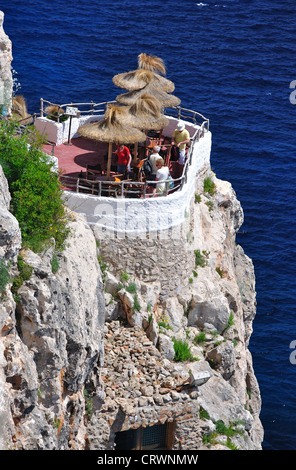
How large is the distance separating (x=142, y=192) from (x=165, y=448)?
10.2 m

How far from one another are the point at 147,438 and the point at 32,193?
11190 millimetres

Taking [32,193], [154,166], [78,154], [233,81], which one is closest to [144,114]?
[154,166]

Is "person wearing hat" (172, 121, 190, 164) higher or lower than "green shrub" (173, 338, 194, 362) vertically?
higher

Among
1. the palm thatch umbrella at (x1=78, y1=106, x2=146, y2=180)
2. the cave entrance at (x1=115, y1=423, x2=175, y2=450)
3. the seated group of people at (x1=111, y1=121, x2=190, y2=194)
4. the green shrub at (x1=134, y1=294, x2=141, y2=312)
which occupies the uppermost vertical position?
the palm thatch umbrella at (x1=78, y1=106, x2=146, y2=180)

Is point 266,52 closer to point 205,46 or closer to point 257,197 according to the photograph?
point 205,46

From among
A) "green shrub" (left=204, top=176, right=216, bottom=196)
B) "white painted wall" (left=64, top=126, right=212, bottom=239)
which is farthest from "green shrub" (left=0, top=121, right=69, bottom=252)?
"green shrub" (left=204, top=176, right=216, bottom=196)

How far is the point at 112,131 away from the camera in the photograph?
98.5 ft

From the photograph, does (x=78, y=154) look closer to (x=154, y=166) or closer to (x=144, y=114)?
(x=144, y=114)

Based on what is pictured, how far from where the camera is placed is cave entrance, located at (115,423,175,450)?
29281 mm

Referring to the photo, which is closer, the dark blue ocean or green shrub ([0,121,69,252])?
green shrub ([0,121,69,252])

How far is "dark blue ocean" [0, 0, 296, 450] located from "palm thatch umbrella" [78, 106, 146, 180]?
2272cm

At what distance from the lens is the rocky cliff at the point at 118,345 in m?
21.3

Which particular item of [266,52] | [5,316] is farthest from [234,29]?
[5,316]

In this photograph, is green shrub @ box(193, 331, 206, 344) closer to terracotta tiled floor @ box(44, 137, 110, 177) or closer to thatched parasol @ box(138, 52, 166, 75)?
terracotta tiled floor @ box(44, 137, 110, 177)
